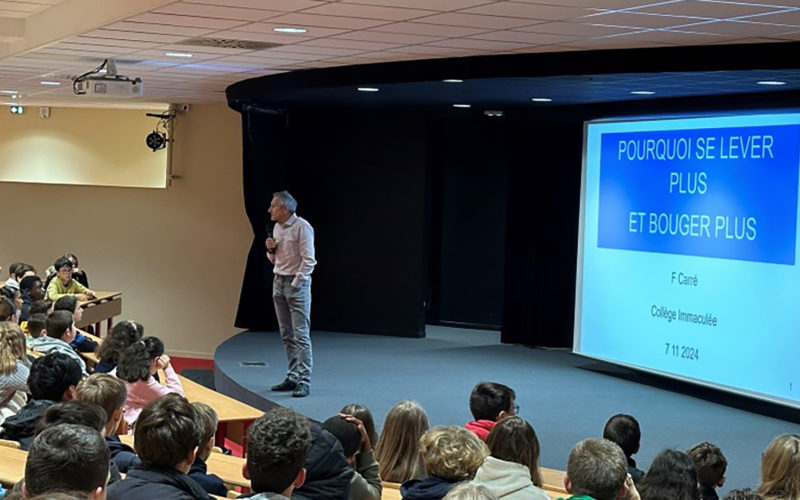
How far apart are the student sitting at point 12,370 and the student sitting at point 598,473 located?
321cm

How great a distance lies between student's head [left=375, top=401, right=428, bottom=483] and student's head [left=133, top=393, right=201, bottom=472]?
4.68ft

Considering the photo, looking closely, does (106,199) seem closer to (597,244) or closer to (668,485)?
(597,244)

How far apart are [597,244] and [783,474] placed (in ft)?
20.3

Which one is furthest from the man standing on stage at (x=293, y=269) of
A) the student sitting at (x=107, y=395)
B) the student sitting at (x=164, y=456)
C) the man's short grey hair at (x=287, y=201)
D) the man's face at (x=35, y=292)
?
the student sitting at (x=164, y=456)

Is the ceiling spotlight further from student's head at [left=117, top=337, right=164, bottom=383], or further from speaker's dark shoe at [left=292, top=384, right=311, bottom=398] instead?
student's head at [left=117, top=337, right=164, bottom=383]

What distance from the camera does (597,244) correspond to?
406 inches

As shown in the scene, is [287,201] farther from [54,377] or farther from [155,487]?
[155,487]

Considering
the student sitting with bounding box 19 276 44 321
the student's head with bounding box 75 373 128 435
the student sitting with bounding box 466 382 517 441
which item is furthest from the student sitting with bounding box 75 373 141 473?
the student sitting with bounding box 19 276 44 321

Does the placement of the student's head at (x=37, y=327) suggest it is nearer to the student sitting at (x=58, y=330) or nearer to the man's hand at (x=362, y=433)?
the student sitting at (x=58, y=330)

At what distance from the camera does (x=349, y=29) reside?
6773 mm

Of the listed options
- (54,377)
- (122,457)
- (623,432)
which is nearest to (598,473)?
(623,432)

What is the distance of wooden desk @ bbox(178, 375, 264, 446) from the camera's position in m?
6.30

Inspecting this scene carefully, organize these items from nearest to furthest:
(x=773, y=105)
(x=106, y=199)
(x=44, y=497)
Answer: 1. (x=44, y=497)
2. (x=773, y=105)
3. (x=106, y=199)

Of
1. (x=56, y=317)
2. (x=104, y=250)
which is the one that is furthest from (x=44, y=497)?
(x=104, y=250)
